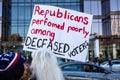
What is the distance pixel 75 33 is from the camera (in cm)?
907

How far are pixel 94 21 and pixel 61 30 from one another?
43958 mm

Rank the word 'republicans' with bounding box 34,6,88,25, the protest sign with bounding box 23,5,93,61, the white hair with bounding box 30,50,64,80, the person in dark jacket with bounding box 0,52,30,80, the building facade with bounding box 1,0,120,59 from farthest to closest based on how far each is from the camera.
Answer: the building facade with bounding box 1,0,120,59, the word 'republicans' with bounding box 34,6,88,25, the protest sign with bounding box 23,5,93,61, the white hair with bounding box 30,50,64,80, the person in dark jacket with bounding box 0,52,30,80

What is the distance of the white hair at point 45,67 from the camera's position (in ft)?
8.39

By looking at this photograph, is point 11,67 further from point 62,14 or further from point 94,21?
point 94,21

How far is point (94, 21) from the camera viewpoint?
52.6 metres

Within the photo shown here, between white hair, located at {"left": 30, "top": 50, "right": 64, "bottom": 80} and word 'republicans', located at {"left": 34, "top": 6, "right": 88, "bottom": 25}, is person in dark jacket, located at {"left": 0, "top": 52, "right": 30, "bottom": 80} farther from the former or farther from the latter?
word 'republicans', located at {"left": 34, "top": 6, "right": 88, "bottom": 25}

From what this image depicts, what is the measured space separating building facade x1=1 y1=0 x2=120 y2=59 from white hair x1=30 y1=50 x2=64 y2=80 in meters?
46.4

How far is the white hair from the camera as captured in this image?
8.39ft

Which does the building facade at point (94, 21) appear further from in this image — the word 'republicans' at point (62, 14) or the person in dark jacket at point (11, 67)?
the person in dark jacket at point (11, 67)

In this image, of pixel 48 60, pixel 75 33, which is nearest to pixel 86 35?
pixel 75 33

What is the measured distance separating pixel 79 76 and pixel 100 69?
3168 millimetres

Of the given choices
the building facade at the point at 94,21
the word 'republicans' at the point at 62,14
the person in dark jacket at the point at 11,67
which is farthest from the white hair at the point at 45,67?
the building facade at the point at 94,21

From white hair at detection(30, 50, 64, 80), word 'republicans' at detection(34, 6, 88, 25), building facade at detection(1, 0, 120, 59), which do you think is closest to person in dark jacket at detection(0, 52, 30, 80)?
white hair at detection(30, 50, 64, 80)

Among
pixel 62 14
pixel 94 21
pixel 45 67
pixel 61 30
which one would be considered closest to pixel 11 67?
pixel 45 67
